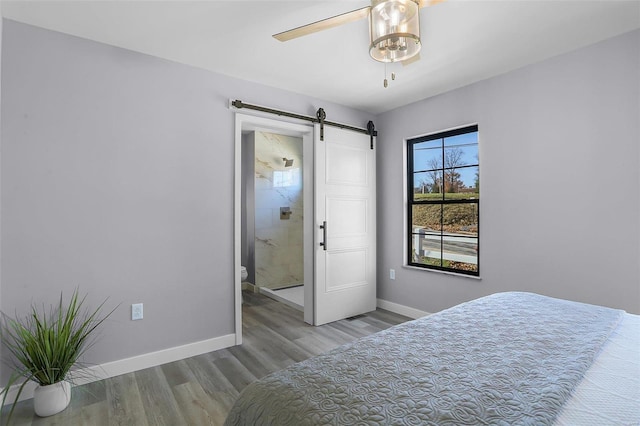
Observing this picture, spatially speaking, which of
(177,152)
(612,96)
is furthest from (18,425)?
(612,96)

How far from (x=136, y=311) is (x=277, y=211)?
2.93 m

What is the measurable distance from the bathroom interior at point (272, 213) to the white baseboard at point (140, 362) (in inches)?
76.3

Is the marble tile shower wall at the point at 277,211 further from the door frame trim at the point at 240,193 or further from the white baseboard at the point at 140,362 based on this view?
the white baseboard at the point at 140,362

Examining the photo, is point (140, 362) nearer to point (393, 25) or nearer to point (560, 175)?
point (393, 25)

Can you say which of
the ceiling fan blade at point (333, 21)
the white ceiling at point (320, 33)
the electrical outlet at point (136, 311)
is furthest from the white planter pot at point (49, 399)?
the ceiling fan blade at point (333, 21)

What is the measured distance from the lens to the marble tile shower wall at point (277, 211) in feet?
16.6

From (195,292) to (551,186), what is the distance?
122 inches

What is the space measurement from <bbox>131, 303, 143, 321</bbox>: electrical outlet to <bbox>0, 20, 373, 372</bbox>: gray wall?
0.04m

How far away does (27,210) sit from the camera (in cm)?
216

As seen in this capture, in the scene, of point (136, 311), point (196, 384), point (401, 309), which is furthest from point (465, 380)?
point (401, 309)

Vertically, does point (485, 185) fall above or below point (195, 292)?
above

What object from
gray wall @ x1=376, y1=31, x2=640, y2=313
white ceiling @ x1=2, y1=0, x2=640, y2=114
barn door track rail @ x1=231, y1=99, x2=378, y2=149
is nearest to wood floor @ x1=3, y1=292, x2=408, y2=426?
gray wall @ x1=376, y1=31, x2=640, y2=313

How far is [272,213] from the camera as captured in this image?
17.1 ft

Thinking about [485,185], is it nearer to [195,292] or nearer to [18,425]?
[195,292]
